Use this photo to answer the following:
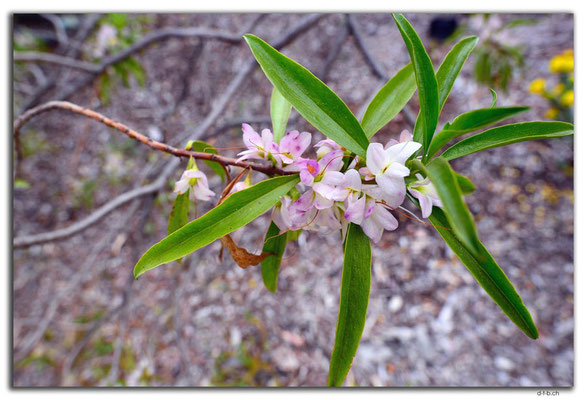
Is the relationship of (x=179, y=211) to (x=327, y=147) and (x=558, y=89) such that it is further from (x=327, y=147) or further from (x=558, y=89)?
(x=558, y=89)

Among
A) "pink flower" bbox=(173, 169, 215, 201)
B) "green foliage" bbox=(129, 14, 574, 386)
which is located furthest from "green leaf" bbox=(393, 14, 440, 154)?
"pink flower" bbox=(173, 169, 215, 201)

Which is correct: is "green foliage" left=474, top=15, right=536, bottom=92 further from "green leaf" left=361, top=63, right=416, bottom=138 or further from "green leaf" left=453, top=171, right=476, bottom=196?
"green leaf" left=453, top=171, right=476, bottom=196

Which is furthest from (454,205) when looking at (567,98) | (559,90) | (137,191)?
(559,90)

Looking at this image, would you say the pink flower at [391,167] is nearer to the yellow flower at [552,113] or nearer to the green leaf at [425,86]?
the green leaf at [425,86]

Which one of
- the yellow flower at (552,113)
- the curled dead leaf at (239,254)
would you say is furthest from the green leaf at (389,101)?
the yellow flower at (552,113)

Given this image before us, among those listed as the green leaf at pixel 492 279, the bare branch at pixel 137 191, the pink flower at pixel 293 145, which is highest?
the pink flower at pixel 293 145
